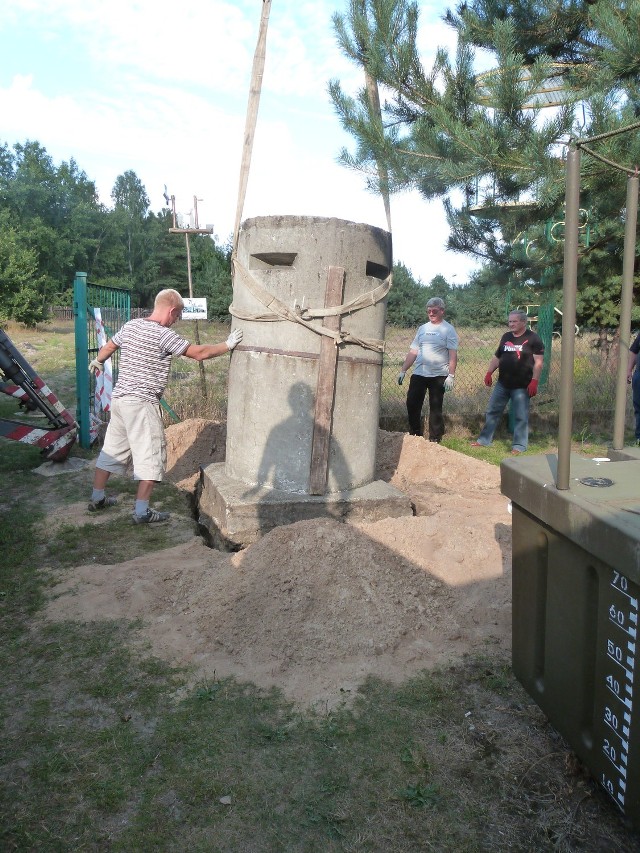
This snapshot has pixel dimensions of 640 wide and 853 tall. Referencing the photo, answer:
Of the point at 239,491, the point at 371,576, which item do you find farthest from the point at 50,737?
the point at 239,491

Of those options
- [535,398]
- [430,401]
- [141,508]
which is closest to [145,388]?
[141,508]

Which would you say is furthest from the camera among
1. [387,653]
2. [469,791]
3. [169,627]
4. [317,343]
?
[317,343]

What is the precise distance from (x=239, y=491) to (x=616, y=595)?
10.8ft

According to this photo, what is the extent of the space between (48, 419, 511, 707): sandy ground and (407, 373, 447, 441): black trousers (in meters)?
3.47

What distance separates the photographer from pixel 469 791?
2.24 metres

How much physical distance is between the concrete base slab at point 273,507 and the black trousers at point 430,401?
2.98 metres

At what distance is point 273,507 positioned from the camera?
458 cm

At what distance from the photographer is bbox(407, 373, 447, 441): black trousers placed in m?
7.80

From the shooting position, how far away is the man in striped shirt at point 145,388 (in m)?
4.89

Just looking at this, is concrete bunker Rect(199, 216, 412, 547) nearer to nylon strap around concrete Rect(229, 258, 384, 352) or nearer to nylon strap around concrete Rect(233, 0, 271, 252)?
nylon strap around concrete Rect(229, 258, 384, 352)

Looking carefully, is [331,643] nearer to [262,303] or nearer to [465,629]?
[465,629]

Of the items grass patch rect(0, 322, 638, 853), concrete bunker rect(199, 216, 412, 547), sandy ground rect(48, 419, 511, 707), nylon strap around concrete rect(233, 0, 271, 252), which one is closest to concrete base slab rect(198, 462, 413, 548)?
concrete bunker rect(199, 216, 412, 547)

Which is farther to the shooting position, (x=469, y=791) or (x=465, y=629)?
(x=465, y=629)

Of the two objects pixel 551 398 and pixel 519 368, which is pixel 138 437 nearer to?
pixel 519 368
